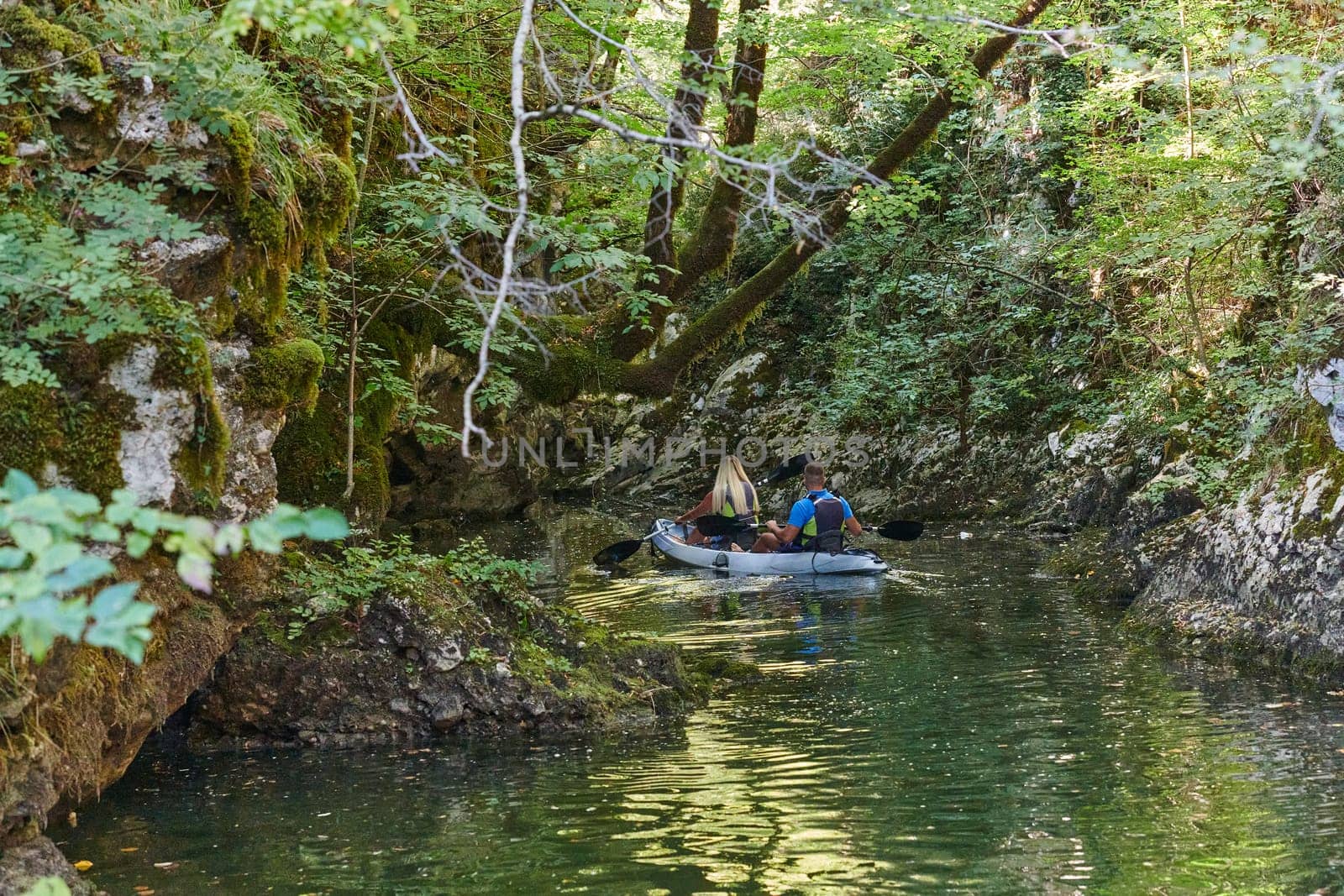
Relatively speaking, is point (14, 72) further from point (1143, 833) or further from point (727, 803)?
point (1143, 833)

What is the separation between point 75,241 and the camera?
4.75 metres

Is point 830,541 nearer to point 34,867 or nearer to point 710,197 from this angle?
point 710,197

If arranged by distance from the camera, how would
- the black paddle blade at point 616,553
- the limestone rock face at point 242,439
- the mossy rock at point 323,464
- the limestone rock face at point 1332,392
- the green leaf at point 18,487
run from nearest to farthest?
the green leaf at point 18,487, the limestone rock face at point 242,439, the mossy rock at point 323,464, the limestone rock face at point 1332,392, the black paddle blade at point 616,553

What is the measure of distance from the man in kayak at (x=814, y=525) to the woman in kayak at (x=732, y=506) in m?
0.58

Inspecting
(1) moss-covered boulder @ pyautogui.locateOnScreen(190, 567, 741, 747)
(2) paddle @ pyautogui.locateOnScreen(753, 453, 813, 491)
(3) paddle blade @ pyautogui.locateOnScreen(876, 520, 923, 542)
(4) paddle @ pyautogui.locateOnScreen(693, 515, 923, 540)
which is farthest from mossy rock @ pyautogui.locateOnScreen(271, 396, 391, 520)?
(2) paddle @ pyautogui.locateOnScreen(753, 453, 813, 491)

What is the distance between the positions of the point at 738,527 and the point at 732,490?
602 millimetres

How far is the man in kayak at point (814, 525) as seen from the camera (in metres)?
14.3

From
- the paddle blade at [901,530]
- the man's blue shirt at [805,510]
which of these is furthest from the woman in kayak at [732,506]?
the paddle blade at [901,530]

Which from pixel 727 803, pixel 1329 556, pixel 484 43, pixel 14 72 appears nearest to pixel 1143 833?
pixel 727 803

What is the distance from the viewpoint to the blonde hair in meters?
16.0

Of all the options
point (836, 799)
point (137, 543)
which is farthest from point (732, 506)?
point (137, 543)

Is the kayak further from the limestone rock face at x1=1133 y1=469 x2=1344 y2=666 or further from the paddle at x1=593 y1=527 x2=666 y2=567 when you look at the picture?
the limestone rock face at x1=1133 y1=469 x2=1344 y2=666

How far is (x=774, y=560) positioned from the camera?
48.2ft

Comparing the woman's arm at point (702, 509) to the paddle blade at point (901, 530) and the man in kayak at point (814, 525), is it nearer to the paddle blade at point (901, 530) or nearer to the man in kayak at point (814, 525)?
the man in kayak at point (814, 525)
